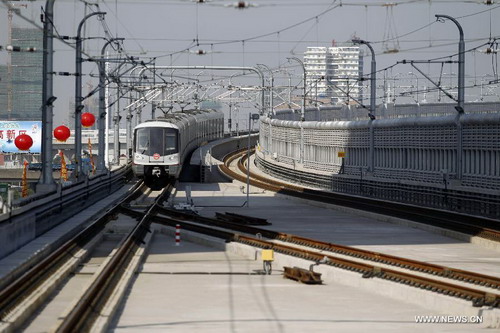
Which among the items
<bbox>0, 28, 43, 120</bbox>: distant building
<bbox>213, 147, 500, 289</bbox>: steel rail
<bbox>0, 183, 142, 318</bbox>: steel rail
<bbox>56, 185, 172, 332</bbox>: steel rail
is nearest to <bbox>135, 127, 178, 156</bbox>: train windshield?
<bbox>0, 28, 43, 120</bbox>: distant building

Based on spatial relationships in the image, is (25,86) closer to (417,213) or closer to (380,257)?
(417,213)

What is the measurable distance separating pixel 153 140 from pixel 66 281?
3691 centimetres

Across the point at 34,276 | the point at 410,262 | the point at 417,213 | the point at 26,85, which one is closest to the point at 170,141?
the point at 26,85

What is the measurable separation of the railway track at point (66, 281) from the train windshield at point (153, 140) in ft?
89.6

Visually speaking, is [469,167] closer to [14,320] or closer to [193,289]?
[193,289]

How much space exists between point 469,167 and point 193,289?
95.3 ft

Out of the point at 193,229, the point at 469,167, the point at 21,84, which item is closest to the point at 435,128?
the point at 469,167

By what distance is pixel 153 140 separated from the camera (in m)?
59.4

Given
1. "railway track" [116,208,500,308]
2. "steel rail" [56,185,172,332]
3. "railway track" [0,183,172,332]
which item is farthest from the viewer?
"railway track" [116,208,500,308]

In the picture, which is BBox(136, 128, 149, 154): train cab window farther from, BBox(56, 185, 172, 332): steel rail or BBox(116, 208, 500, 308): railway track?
BBox(56, 185, 172, 332): steel rail

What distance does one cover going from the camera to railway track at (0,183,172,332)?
16.0 m

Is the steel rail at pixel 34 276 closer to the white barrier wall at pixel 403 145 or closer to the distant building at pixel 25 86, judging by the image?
the white barrier wall at pixel 403 145

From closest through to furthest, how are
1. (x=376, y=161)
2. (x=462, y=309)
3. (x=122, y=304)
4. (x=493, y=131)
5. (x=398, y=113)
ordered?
(x=462, y=309)
(x=122, y=304)
(x=493, y=131)
(x=376, y=161)
(x=398, y=113)

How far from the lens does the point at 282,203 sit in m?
53.6
